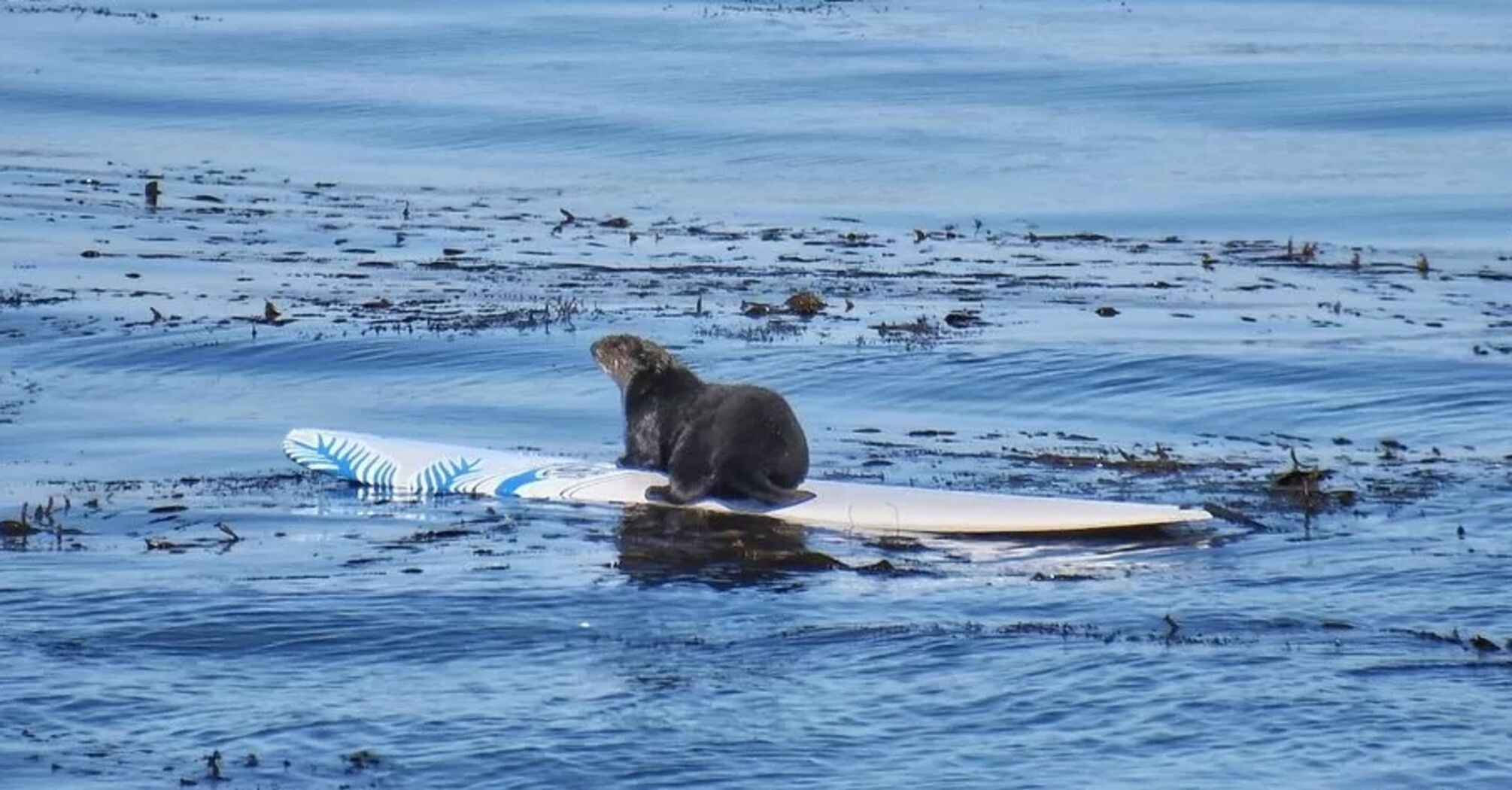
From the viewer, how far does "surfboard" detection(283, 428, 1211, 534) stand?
1112 centimetres

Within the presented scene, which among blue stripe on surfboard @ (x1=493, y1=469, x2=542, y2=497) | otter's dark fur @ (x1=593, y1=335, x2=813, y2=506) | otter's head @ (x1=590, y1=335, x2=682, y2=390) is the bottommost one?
blue stripe on surfboard @ (x1=493, y1=469, x2=542, y2=497)

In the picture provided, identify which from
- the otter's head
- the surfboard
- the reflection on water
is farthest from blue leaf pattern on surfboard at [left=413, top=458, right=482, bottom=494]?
the reflection on water

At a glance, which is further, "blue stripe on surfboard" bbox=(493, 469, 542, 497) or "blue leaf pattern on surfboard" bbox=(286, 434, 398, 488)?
"blue leaf pattern on surfboard" bbox=(286, 434, 398, 488)

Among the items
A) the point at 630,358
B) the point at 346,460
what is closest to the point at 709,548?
the point at 630,358

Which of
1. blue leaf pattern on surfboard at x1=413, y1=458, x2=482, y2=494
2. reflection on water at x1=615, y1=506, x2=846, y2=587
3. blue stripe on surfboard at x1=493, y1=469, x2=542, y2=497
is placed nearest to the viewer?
reflection on water at x1=615, y1=506, x2=846, y2=587

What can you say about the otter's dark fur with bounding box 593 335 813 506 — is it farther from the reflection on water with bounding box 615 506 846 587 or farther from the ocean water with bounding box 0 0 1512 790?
the ocean water with bounding box 0 0 1512 790

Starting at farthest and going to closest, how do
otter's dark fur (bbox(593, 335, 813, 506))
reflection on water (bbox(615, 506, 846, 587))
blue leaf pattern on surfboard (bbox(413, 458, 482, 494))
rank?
blue leaf pattern on surfboard (bbox(413, 458, 482, 494)), otter's dark fur (bbox(593, 335, 813, 506)), reflection on water (bbox(615, 506, 846, 587))

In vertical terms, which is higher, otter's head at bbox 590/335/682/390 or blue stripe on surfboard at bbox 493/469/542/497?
otter's head at bbox 590/335/682/390

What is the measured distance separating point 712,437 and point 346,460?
6.25 ft

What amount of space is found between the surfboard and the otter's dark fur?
0.09m

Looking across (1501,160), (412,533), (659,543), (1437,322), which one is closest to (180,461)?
(412,533)

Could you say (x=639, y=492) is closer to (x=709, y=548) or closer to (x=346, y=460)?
(x=709, y=548)

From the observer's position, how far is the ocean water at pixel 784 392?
8234mm

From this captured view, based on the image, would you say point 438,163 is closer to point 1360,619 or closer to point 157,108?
point 157,108
